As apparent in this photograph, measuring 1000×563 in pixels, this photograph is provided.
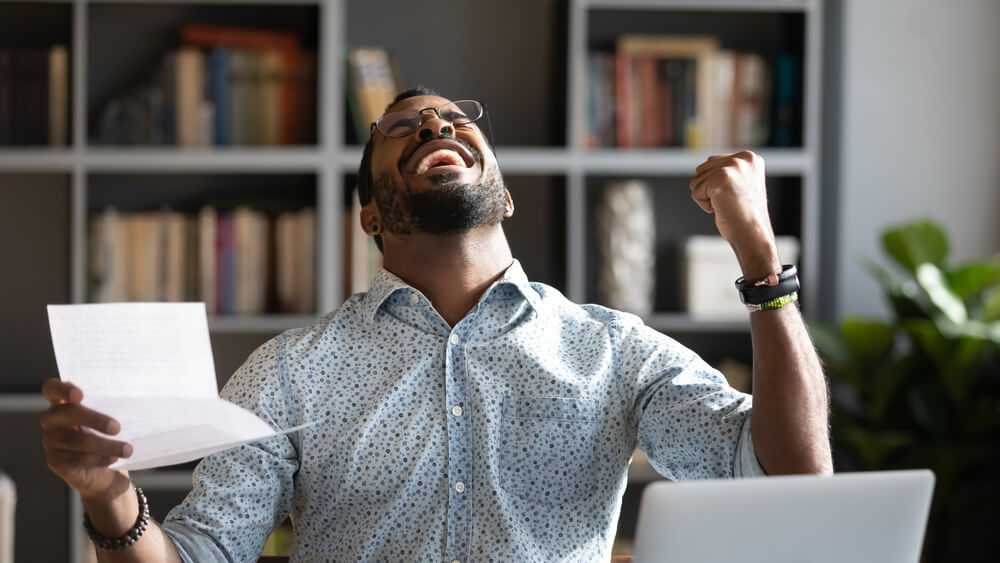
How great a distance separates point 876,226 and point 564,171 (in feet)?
3.45

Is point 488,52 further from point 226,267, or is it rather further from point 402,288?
point 402,288

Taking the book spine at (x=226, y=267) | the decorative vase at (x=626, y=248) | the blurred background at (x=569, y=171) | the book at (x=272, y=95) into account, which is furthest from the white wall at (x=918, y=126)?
the book spine at (x=226, y=267)

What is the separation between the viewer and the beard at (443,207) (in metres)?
1.59

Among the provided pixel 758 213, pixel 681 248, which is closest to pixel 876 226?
pixel 681 248

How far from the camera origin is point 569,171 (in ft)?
9.97

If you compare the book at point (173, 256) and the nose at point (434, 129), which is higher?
the nose at point (434, 129)

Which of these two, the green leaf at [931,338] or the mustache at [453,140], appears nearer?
the mustache at [453,140]

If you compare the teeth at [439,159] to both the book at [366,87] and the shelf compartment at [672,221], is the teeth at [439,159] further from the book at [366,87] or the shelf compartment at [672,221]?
the shelf compartment at [672,221]

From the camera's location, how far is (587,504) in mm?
1471

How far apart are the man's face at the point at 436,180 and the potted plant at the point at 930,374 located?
5.46 ft

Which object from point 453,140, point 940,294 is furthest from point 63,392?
point 940,294

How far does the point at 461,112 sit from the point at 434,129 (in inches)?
3.5

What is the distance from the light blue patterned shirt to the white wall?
2.02 meters

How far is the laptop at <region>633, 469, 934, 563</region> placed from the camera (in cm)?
89
